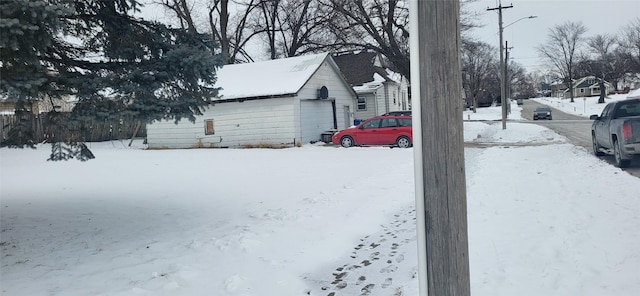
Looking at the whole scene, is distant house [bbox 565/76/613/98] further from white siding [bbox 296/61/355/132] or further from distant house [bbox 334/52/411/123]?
white siding [bbox 296/61/355/132]

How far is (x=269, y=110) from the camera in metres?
20.7

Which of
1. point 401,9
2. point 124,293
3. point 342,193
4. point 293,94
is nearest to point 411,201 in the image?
point 342,193

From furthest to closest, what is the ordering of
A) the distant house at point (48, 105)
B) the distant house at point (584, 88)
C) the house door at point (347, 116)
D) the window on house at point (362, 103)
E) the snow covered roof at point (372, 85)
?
1. the distant house at point (584, 88)
2. the window on house at point (362, 103)
3. the snow covered roof at point (372, 85)
4. the house door at point (347, 116)
5. the distant house at point (48, 105)

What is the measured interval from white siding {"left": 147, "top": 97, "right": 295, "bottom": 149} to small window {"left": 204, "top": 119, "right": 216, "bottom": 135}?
16 centimetres

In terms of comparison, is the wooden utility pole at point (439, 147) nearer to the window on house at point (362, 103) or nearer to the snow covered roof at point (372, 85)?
the snow covered roof at point (372, 85)

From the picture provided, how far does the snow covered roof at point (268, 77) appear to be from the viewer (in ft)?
68.0

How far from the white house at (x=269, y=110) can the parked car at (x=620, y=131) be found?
11719mm

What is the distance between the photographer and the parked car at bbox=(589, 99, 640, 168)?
10.1 metres

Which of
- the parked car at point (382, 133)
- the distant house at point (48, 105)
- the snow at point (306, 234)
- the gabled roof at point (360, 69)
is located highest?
the gabled roof at point (360, 69)

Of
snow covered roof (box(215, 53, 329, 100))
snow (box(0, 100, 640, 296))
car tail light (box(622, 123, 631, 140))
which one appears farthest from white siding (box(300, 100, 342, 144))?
car tail light (box(622, 123, 631, 140))

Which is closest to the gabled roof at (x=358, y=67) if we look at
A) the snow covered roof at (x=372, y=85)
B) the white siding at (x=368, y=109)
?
the snow covered roof at (x=372, y=85)

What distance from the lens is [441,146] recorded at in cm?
221

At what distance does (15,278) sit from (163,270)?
1364mm

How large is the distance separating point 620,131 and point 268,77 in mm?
15648
